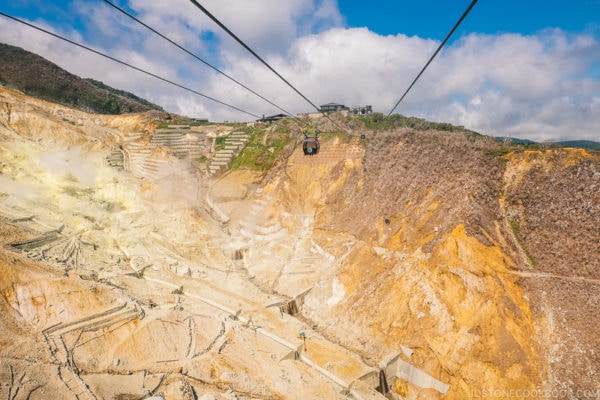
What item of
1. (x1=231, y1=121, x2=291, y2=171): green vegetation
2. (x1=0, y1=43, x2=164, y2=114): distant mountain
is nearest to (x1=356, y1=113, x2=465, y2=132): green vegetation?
(x1=231, y1=121, x2=291, y2=171): green vegetation

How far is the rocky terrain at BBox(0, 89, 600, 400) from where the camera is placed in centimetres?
1234

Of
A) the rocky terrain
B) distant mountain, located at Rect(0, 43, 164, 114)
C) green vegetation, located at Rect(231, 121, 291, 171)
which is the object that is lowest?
the rocky terrain

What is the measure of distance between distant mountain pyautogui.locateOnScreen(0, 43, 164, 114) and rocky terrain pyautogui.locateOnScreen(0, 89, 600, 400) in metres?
30.7

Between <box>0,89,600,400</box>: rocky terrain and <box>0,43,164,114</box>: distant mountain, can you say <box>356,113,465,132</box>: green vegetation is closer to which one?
<box>0,89,600,400</box>: rocky terrain

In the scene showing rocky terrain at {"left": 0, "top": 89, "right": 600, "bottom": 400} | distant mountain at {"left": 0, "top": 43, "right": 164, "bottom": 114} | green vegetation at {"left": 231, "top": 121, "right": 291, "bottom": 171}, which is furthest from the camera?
distant mountain at {"left": 0, "top": 43, "right": 164, "bottom": 114}

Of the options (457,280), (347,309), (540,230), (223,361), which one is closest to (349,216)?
A: (347,309)

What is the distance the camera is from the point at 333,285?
19047 mm

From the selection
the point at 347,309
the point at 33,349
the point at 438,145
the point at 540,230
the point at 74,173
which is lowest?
the point at 33,349

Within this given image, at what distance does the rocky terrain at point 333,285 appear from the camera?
12344mm

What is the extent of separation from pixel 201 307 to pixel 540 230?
17.7 metres

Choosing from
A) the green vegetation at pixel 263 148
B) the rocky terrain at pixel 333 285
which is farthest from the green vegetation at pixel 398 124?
the green vegetation at pixel 263 148

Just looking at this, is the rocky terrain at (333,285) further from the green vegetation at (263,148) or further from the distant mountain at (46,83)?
the distant mountain at (46,83)

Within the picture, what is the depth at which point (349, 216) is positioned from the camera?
22.9 m

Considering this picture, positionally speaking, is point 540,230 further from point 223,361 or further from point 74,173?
point 74,173
